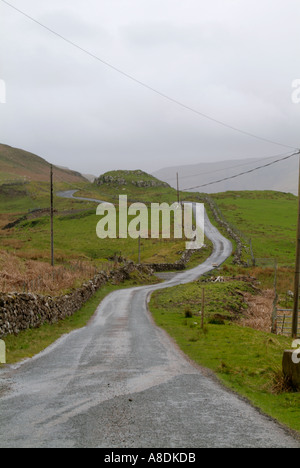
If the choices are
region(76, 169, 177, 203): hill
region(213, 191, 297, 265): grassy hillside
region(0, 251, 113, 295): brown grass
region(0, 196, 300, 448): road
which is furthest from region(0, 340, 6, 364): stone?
region(76, 169, 177, 203): hill

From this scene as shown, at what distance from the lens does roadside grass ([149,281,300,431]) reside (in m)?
11.1

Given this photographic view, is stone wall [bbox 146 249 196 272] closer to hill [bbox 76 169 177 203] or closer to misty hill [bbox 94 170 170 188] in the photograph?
hill [bbox 76 169 177 203]

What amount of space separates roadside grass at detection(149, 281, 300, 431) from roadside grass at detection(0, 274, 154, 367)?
553cm

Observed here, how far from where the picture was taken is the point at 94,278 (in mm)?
43625

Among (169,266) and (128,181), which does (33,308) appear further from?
(128,181)

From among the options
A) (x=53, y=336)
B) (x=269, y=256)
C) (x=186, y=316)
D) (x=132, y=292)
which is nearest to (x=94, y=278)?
(x=132, y=292)

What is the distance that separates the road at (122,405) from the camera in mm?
7773

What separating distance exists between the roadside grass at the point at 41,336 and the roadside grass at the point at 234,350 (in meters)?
5.53

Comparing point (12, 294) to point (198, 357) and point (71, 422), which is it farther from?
point (71, 422)

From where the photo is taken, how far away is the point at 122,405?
1002cm

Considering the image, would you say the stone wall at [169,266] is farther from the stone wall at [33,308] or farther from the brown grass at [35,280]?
the stone wall at [33,308]

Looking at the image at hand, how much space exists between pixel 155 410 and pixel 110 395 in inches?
69.5

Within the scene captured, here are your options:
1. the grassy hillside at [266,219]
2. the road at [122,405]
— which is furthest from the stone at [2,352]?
the grassy hillside at [266,219]

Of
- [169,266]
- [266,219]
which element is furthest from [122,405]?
[266,219]
